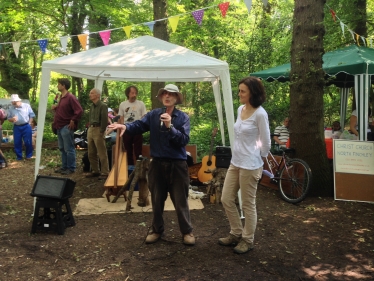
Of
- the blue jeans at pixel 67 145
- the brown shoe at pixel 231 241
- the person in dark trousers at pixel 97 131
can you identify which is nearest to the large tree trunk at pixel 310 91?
the brown shoe at pixel 231 241

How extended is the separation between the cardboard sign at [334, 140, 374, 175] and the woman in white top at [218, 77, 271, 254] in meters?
2.81

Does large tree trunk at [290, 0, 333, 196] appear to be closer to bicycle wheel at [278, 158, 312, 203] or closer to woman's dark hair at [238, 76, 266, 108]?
bicycle wheel at [278, 158, 312, 203]

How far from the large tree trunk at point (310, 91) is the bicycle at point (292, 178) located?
203mm

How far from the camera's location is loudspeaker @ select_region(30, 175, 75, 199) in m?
3.89

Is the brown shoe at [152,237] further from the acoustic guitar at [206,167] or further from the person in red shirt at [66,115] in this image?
the person in red shirt at [66,115]

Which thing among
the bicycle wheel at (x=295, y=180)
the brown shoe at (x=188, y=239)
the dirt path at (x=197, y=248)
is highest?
the bicycle wheel at (x=295, y=180)

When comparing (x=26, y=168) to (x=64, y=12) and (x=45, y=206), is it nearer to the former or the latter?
(x=45, y=206)

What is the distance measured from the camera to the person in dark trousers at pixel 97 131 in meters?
6.22

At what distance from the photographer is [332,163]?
19.8 feet

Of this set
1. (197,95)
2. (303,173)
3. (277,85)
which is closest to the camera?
(303,173)

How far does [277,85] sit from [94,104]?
527cm

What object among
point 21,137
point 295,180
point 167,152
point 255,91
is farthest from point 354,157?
point 21,137

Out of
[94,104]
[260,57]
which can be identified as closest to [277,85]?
[260,57]

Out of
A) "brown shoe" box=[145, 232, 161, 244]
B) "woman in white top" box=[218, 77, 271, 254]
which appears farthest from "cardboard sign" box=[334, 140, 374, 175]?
"brown shoe" box=[145, 232, 161, 244]
